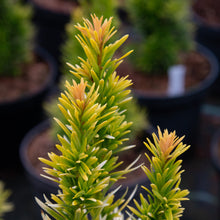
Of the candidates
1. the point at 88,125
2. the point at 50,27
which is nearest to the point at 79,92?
the point at 88,125

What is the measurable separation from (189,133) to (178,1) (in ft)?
3.04

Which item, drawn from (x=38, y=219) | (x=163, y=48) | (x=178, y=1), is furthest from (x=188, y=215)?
(x=178, y=1)

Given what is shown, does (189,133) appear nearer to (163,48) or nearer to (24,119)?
(163,48)

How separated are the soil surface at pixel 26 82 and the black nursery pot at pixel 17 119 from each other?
48 millimetres

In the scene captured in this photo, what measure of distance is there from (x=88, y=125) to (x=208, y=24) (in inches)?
129

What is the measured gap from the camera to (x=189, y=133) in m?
2.96

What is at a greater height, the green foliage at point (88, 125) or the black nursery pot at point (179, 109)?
the green foliage at point (88, 125)

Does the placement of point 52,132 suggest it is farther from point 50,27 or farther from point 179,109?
point 50,27

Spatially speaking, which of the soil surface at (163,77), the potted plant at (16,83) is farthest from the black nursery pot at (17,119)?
the soil surface at (163,77)

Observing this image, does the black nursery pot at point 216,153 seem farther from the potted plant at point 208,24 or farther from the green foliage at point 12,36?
the green foliage at point 12,36

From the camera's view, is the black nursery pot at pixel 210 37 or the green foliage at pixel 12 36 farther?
the black nursery pot at pixel 210 37

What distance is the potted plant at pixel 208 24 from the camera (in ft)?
11.7

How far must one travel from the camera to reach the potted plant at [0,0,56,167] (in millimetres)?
2785

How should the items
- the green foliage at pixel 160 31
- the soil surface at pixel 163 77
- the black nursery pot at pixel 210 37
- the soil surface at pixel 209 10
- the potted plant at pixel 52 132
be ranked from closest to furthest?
the potted plant at pixel 52 132 < the green foliage at pixel 160 31 < the soil surface at pixel 163 77 < the black nursery pot at pixel 210 37 < the soil surface at pixel 209 10
